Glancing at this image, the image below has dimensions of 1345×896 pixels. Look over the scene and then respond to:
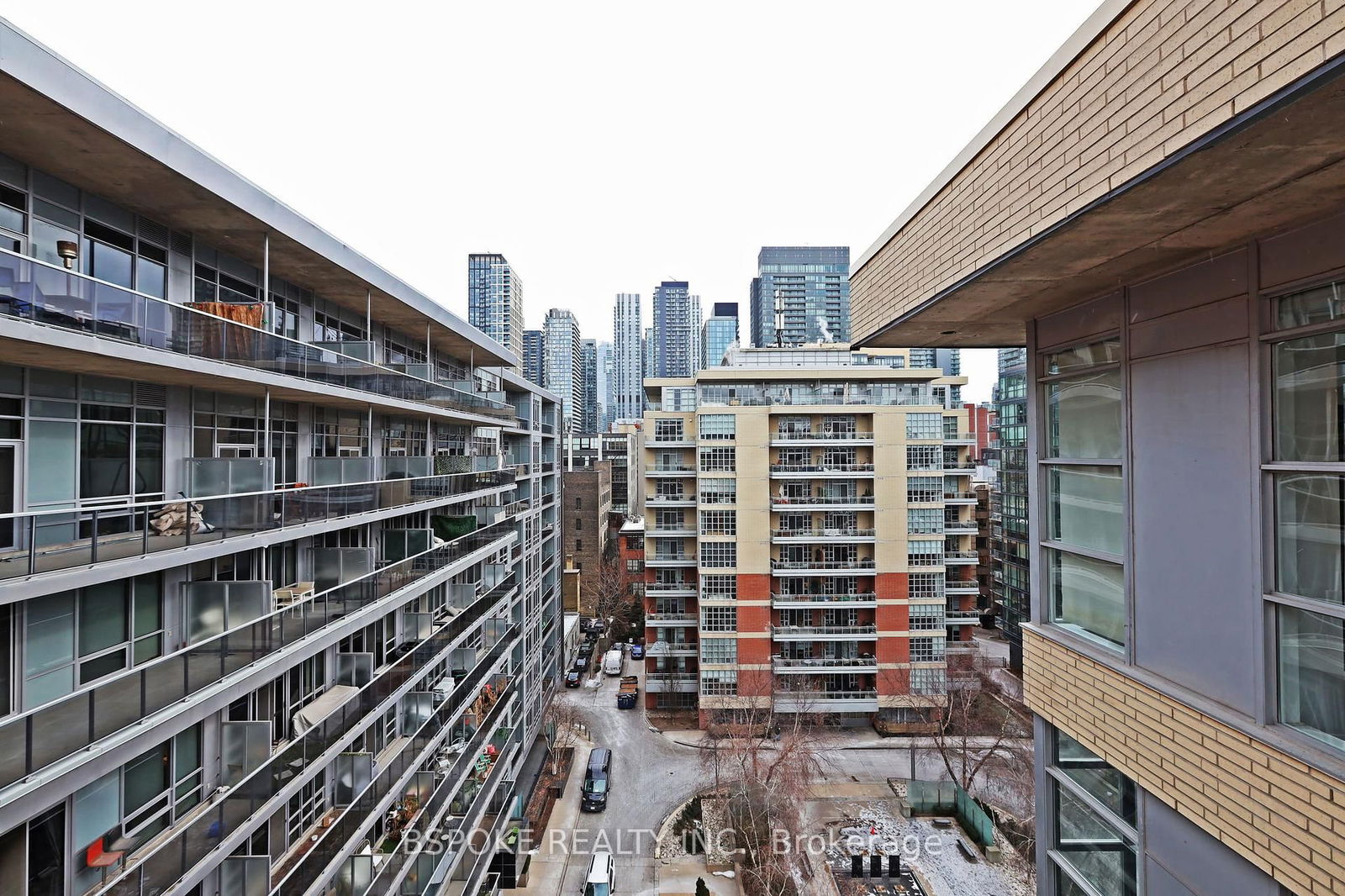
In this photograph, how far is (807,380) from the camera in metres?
25.1

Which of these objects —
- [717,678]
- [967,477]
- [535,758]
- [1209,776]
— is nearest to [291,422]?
[1209,776]

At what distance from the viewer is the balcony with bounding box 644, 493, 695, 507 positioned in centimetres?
2611

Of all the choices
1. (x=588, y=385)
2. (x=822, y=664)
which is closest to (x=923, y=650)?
(x=822, y=664)

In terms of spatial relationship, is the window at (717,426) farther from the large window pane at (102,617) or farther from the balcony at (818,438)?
the large window pane at (102,617)

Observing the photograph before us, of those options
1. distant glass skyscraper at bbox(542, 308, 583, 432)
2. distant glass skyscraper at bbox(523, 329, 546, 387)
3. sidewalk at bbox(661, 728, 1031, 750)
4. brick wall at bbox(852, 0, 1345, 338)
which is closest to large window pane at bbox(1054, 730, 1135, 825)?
brick wall at bbox(852, 0, 1345, 338)

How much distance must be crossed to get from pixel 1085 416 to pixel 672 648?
23.4m

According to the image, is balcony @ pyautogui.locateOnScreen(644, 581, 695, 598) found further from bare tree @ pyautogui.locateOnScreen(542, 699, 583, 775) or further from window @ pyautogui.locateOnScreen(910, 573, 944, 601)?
window @ pyautogui.locateOnScreen(910, 573, 944, 601)

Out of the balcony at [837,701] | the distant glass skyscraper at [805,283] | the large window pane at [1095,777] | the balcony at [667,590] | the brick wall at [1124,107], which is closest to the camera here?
the brick wall at [1124,107]

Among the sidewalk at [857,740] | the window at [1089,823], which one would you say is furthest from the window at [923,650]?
the window at [1089,823]

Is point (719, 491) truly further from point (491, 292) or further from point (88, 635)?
point (491, 292)

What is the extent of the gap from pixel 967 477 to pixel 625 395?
122 metres

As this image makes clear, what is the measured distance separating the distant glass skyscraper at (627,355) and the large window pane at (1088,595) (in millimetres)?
136891

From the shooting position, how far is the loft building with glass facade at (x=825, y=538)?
2433cm

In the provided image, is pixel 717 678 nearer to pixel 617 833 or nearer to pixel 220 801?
pixel 617 833
